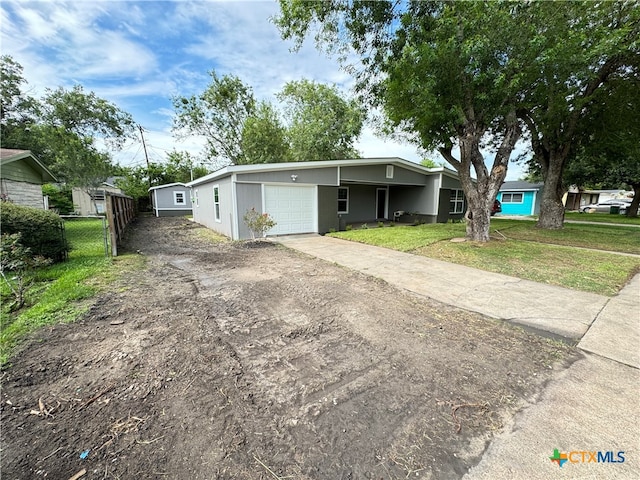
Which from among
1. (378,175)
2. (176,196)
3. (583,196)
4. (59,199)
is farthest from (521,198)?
(59,199)

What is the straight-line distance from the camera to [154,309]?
11.9 feet

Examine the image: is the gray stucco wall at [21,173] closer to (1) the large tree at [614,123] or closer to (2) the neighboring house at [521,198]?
(1) the large tree at [614,123]

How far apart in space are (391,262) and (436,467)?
201 inches

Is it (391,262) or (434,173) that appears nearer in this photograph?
(391,262)

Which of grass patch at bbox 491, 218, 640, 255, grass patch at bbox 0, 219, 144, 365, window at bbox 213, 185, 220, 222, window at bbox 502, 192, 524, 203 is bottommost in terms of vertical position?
grass patch at bbox 0, 219, 144, 365

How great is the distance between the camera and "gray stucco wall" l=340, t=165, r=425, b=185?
11.5 metres

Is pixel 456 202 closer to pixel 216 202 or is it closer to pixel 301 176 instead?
pixel 301 176

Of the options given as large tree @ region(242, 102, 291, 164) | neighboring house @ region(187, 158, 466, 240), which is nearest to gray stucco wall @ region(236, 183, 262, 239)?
neighboring house @ region(187, 158, 466, 240)

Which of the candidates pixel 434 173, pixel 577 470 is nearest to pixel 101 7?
pixel 577 470

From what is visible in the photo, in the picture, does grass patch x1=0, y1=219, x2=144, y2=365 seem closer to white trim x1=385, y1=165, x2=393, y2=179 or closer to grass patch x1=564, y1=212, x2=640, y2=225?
white trim x1=385, y1=165, x2=393, y2=179

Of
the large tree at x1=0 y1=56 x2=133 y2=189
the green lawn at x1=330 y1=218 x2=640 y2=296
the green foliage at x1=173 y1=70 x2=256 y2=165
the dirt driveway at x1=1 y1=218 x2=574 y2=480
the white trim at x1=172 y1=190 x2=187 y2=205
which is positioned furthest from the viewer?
the green foliage at x1=173 y1=70 x2=256 y2=165

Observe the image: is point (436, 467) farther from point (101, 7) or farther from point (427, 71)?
point (101, 7)

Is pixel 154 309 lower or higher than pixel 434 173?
lower

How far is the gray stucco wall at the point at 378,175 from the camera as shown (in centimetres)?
1154
